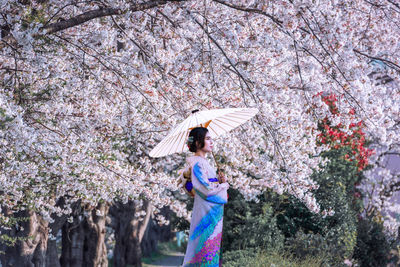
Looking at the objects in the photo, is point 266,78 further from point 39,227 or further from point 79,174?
point 39,227

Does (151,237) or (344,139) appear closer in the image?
(344,139)

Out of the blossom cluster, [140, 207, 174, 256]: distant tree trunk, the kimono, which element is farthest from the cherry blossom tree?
[140, 207, 174, 256]: distant tree trunk

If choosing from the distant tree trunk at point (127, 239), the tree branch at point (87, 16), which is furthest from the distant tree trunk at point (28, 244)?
A: the distant tree trunk at point (127, 239)

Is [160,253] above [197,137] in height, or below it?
below

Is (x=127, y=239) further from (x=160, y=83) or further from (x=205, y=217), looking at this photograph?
(x=205, y=217)

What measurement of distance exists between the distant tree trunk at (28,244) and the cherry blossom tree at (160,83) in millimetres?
1565

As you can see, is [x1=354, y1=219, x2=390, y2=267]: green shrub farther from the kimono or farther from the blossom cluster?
the kimono

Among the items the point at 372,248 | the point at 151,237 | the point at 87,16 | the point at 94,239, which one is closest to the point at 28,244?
the point at 94,239

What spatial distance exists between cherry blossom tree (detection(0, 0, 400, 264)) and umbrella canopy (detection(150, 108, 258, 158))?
1.68 feet

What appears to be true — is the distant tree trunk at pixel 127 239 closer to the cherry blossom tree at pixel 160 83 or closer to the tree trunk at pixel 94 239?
the tree trunk at pixel 94 239

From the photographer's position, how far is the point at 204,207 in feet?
20.4

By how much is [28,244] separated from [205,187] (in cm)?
698

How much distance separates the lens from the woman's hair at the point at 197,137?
6.24 m

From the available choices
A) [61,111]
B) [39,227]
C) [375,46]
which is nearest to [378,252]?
[375,46]
